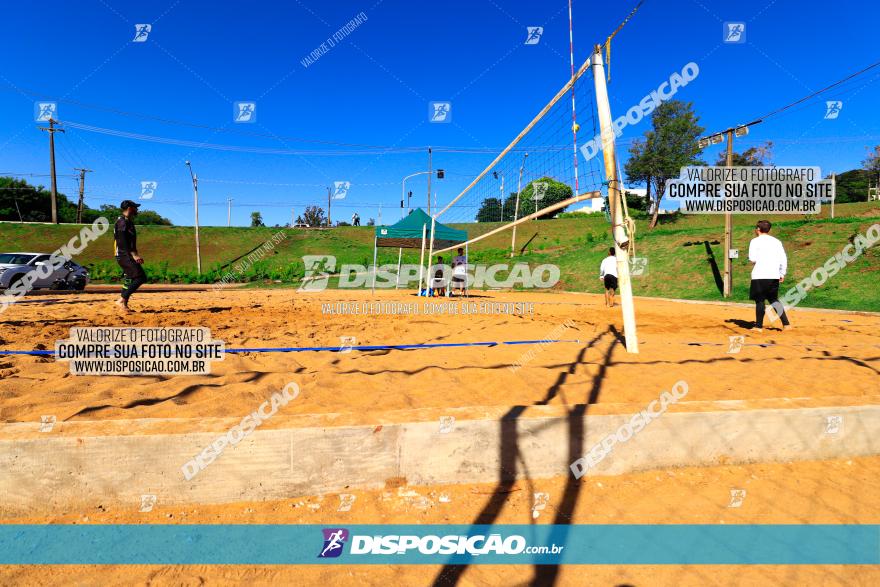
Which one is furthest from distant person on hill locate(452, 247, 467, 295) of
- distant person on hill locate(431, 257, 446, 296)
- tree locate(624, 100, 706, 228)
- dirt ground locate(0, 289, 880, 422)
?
tree locate(624, 100, 706, 228)

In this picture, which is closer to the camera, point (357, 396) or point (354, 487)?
point (354, 487)

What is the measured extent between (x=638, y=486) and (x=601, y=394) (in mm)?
1012

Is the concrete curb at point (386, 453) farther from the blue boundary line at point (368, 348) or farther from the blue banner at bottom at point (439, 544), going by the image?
the blue boundary line at point (368, 348)

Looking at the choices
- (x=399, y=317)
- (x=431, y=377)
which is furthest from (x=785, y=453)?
(x=399, y=317)

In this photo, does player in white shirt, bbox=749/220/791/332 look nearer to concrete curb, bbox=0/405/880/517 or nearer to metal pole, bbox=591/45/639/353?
metal pole, bbox=591/45/639/353

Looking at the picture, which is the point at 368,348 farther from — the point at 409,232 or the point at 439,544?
the point at 409,232

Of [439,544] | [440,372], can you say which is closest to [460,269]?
[440,372]

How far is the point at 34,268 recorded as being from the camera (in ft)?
44.7

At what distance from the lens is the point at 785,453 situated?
252cm

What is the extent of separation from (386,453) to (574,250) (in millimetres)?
23423

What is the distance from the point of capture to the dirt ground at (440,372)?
2.96 m

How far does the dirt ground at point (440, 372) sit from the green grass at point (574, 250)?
7.32m

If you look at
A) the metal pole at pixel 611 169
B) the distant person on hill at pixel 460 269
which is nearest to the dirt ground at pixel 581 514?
the metal pole at pixel 611 169

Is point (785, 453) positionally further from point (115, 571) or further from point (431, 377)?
point (115, 571)
